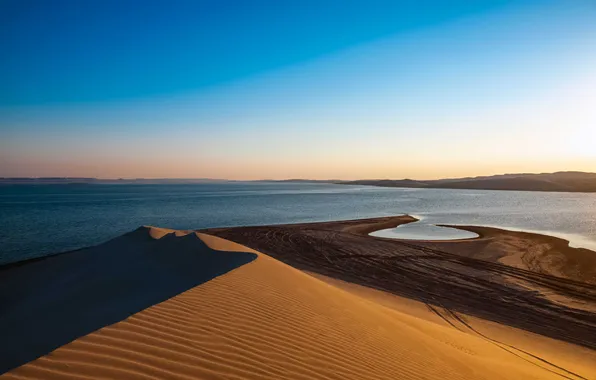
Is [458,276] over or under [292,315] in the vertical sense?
under

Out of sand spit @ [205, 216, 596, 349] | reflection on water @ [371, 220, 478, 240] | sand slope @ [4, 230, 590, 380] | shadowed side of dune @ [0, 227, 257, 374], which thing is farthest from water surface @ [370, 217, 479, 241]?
sand slope @ [4, 230, 590, 380]

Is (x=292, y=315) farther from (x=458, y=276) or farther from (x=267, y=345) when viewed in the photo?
(x=458, y=276)

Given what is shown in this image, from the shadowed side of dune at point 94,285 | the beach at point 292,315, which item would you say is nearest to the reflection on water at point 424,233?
the beach at point 292,315

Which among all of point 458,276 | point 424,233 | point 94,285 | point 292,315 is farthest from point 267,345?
point 424,233

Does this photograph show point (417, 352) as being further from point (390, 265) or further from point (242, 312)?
point (390, 265)

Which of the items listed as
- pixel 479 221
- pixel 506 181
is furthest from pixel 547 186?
pixel 479 221

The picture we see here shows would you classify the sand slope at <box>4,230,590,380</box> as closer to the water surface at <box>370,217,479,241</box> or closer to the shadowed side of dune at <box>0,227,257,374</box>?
the shadowed side of dune at <box>0,227,257,374</box>

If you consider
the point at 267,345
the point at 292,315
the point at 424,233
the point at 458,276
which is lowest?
the point at 424,233
